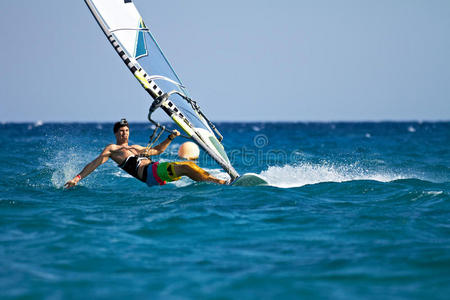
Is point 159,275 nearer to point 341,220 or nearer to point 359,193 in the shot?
point 341,220

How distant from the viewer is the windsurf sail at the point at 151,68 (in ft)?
28.3

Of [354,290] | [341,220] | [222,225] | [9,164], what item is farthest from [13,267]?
[9,164]

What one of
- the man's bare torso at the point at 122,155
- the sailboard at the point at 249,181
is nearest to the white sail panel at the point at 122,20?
the man's bare torso at the point at 122,155

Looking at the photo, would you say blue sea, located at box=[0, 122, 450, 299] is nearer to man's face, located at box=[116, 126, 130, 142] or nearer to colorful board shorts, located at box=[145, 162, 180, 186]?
colorful board shorts, located at box=[145, 162, 180, 186]

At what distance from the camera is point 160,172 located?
839cm

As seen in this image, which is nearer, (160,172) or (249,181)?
(160,172)

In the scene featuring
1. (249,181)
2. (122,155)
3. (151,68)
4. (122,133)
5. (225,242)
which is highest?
(151,68)

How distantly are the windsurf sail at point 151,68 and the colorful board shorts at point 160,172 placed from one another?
31.3 inches

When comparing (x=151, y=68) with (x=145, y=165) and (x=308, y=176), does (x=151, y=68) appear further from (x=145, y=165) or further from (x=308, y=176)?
(x=308, y=176)

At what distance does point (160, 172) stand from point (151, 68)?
2017mm

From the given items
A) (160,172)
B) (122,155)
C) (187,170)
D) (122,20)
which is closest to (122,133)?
(122,155)

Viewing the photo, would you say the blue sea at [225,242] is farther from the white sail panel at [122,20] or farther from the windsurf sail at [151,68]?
the white sail panel at [122,20]

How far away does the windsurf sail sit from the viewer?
8.62m

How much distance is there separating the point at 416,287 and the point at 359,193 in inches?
179
